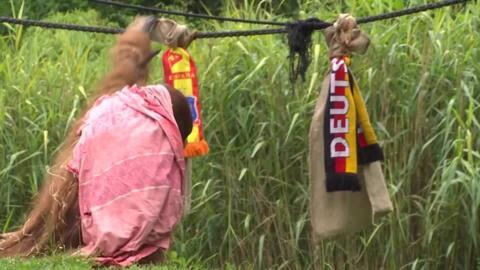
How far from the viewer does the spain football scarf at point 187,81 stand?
244 inches

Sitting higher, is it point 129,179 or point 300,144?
point 129,179

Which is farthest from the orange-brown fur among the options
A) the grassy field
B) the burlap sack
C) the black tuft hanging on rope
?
the grassy field

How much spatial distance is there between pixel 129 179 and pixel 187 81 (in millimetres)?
864

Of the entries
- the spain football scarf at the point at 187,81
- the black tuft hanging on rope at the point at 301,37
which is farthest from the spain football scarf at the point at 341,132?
the spain football scarf at the point at 187,81

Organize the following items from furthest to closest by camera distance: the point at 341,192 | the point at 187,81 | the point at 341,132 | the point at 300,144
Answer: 1. the point at 300,144
2. the point at 187,81
3. the point at 341,192
4. the point at 341,132

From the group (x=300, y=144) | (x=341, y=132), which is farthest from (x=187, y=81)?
(x=300, y=144)

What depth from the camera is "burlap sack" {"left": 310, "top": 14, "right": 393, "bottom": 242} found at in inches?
215

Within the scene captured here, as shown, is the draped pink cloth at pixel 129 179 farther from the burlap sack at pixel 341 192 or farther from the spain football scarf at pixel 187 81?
the burlap sack at pixel 341 192

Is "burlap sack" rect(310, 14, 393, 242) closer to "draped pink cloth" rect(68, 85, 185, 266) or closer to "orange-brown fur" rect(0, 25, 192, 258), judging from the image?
"draped pink cloth" rect(68, 85, 185, 266)

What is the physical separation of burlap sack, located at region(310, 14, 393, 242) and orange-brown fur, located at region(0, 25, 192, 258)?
72 centimetres

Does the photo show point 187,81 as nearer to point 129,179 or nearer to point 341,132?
point 129,179

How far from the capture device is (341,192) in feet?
18.3

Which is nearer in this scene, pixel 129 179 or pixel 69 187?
pixel 129 179

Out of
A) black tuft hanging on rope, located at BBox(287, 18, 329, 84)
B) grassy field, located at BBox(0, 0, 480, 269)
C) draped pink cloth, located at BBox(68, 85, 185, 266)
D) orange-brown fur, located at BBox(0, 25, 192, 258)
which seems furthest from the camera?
grassy field, located at BBox(0, 0, 480, 269)
